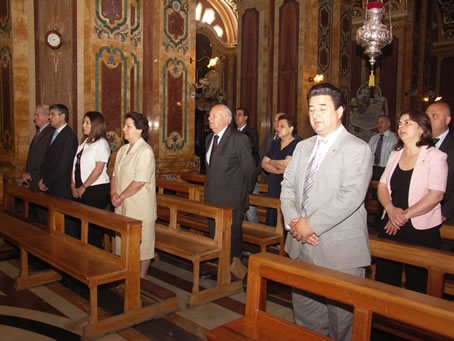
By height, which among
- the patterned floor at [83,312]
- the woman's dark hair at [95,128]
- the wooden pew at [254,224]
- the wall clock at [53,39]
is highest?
the wall clock at [53,39]

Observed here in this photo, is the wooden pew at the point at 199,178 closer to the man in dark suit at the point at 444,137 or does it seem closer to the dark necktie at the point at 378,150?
the dark necktie at the point at 378,150

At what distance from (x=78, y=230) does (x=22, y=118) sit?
2310 mm

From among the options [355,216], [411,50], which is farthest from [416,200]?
[411,50]

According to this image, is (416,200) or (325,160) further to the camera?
(416,200)

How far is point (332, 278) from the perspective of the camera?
6.43 feet

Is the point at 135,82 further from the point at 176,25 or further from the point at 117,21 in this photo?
the point at 176,25

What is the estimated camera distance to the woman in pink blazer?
9.69 feet

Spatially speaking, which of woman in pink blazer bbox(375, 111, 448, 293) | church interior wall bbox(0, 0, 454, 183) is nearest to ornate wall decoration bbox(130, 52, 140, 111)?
church interior wall bbox(0, 0, 454, 183)

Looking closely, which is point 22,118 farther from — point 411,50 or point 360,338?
point 411,50

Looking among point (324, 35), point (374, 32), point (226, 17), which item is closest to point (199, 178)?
point (374, 32)

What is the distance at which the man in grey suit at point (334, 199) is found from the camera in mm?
2340

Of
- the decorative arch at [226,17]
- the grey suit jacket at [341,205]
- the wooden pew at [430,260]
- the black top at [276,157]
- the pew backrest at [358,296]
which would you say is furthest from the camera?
the decorative arch at [226,17]

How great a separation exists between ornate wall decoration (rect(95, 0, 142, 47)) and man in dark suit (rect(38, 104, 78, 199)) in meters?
2.14

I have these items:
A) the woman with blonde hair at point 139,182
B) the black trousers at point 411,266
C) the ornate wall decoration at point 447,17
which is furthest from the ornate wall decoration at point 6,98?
the ornate wall decoration at point 447,17
